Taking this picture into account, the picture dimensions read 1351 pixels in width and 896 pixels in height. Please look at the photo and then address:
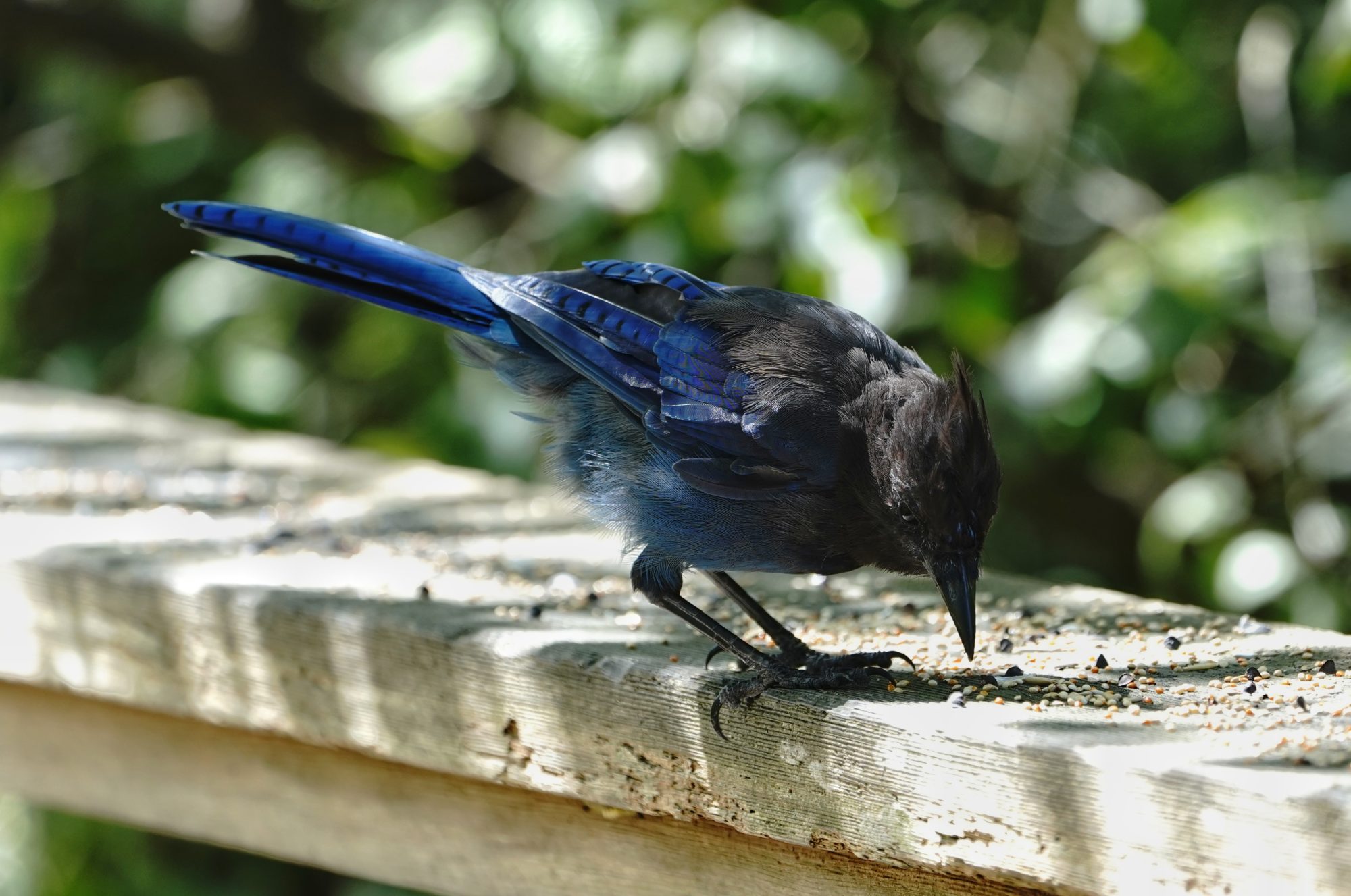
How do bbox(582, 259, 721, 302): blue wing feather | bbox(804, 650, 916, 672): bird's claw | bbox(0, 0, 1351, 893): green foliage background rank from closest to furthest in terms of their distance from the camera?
1. bbox(804, 650, 916, 672): bird's claw
2. bbox(582, 259, 721, 302): blue wing feather
3. bbox(0, 0, 1351, 893): green foliage background

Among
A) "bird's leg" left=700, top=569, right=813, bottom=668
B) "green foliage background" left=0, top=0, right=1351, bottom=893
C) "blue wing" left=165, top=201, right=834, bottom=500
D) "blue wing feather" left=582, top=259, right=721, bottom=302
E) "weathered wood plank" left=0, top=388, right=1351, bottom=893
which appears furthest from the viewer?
"green foliage background" left=0, top=0, right=1351, bottom=893

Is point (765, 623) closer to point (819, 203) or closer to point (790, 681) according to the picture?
point (790, 681)

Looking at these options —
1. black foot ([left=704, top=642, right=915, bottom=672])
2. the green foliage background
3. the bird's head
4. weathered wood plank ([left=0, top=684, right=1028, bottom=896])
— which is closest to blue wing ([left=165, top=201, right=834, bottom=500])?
the bird's head

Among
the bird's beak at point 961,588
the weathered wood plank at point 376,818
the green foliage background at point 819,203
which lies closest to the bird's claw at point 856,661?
the bird's beak at point 961,588

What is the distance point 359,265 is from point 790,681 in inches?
49.0

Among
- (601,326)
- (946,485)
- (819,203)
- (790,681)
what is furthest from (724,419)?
(819,203)

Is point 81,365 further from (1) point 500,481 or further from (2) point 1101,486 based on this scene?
(2) point 1101,486

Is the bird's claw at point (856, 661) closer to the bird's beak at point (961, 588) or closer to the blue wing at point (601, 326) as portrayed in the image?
Result: the bird's beak at point (961, 588)

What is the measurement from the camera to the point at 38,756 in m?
3.35

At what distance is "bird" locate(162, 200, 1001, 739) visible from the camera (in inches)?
92.4

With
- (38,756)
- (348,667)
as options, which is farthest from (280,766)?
(38,756)

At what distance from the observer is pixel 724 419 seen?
2.63 meters

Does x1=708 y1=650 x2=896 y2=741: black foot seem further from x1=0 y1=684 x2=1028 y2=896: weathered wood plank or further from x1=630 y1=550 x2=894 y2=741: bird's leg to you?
x1=0 y1=684 x2=1028 y2=896: weathered wood plank

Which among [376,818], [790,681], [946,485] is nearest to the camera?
[790,681]
